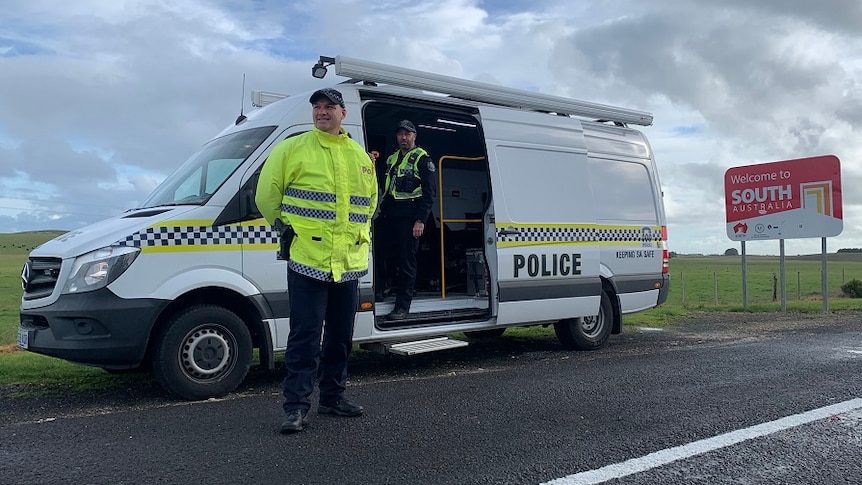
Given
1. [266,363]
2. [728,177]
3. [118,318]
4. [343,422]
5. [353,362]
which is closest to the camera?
[343,422]

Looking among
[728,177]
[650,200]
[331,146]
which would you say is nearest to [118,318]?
[331,146]

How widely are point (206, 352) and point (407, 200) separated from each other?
A: 9.08 feet

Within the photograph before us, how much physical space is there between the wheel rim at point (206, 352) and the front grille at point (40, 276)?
1059 millimetres

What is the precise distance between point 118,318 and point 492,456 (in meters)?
2.90

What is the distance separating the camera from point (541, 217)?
741 centimetres

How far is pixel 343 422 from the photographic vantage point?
4445 millimetres

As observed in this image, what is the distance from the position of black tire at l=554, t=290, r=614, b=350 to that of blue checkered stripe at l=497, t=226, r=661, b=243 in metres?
0.70

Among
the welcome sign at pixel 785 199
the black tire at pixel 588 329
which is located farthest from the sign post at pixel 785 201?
the black tire at pixel 588 329

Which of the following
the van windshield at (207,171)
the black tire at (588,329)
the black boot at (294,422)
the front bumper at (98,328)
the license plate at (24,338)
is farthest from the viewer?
the black tire at (588,329)

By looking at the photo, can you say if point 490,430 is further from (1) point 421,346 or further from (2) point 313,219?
(1) point 421,346

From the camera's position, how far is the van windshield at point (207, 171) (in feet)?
18.2

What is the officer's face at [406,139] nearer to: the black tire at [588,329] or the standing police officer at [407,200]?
the standing police officer at [407,200]

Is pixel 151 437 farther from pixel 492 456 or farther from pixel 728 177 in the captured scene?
pixel 728 177

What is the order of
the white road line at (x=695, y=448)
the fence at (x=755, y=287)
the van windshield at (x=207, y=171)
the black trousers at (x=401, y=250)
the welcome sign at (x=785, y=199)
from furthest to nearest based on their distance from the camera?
the fence at (x=755, y=287) < the welcome sign at (x=785, y=199) < the black trousers at (x=401, y=250) < the van windshield at (x=207, y=171) < the white road line at (x=695, y=448)
